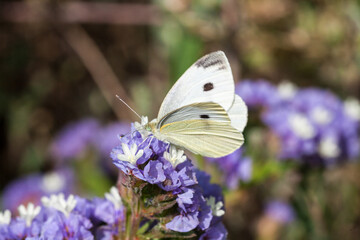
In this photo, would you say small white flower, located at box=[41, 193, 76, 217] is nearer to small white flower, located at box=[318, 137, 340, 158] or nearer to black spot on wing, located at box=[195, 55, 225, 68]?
black spot on wing, located at box=[195, 55, 225, 68]

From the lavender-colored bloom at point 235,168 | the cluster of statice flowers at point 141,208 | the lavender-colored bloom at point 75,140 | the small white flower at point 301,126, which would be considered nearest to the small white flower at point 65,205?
the cluster of statice flowers at point 141,208

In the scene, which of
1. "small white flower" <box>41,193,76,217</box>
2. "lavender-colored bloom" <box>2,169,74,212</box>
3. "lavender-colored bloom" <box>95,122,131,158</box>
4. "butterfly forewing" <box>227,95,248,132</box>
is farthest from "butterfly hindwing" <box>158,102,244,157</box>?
"lavender-colored bloom" <box>95,122,131,158</box>

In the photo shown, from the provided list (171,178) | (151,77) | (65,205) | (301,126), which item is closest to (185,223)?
(171,178)

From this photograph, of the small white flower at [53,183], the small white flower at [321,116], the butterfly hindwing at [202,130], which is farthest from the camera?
the small white flower at [53,183]

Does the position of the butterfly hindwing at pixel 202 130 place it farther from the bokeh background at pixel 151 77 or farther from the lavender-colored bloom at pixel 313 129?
the lavender-colored bloom at pixel 313 129

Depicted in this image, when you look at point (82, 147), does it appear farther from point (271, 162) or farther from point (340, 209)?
point (340, 209)
